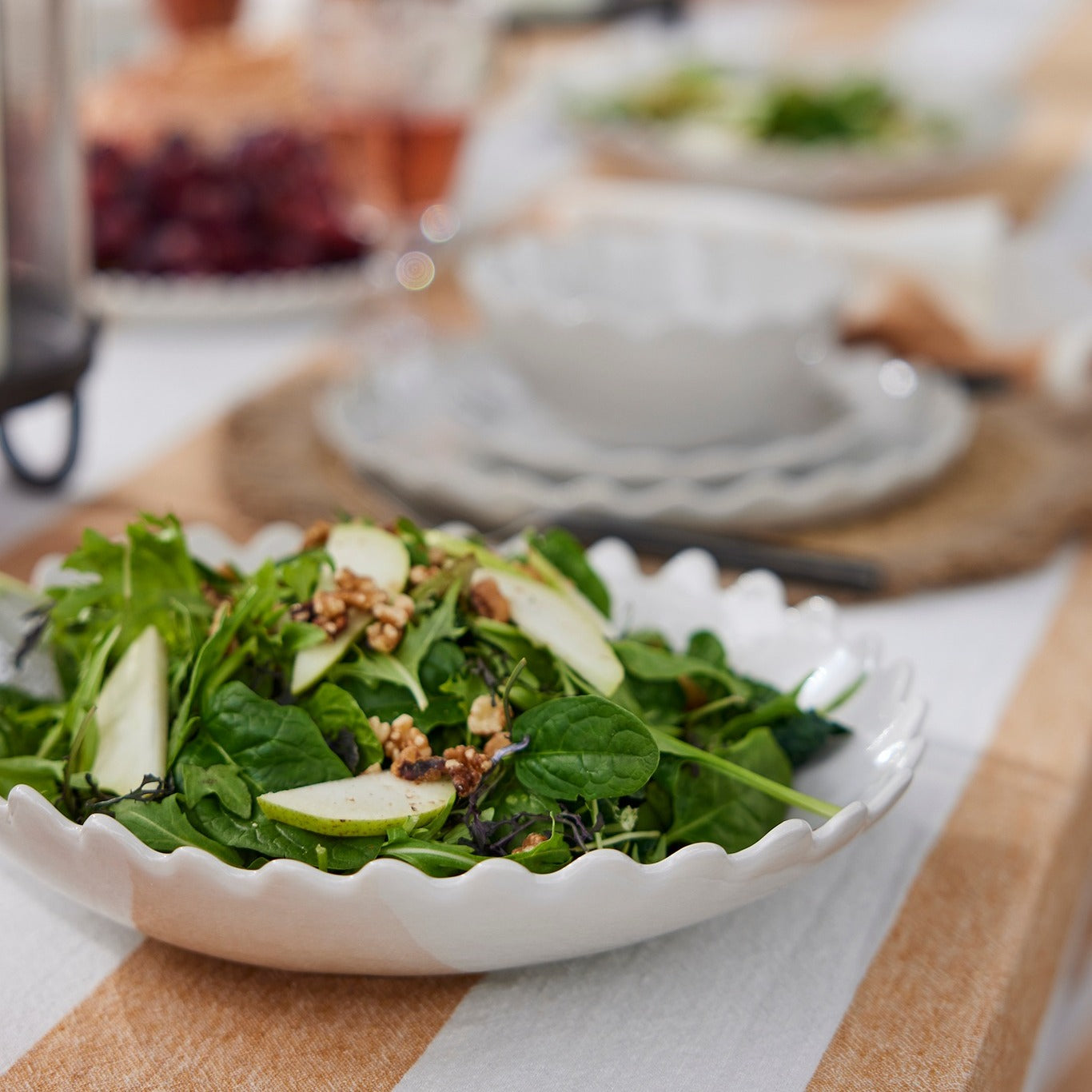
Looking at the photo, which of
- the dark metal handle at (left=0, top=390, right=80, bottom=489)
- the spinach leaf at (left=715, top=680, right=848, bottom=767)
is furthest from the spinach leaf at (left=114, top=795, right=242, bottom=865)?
the dark metal handle at (left=0, top=390, right=80, bottom=489)

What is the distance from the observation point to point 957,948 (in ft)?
2.05

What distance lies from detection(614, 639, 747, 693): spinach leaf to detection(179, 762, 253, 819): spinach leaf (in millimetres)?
174

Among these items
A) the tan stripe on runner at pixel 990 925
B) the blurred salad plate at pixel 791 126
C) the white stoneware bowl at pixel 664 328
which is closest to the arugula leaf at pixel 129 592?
the tan stripe on runner at pixel 990 925

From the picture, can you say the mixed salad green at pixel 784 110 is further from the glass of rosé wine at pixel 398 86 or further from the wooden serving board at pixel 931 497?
the wooden serving board at pixel 931 497

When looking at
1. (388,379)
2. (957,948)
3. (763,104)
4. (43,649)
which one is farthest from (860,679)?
(763,104)

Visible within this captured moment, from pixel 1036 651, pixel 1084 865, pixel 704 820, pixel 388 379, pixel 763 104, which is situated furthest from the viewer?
pixel 763 104

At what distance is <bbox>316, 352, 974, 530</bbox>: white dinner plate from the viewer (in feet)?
3.22

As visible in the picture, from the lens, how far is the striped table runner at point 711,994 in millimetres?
538

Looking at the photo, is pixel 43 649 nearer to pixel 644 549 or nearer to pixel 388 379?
pixel 644 549

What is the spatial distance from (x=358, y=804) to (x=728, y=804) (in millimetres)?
152

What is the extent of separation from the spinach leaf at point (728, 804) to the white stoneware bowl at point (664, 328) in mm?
479

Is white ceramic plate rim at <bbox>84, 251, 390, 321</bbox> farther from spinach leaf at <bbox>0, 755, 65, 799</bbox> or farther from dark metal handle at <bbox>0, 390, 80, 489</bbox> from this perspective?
spinach leaf at <bbox>0, 755, 65, 799</bbox>

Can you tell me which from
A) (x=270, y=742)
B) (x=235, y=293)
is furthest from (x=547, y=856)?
(x=235, y=293)

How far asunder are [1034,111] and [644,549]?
1697mm
